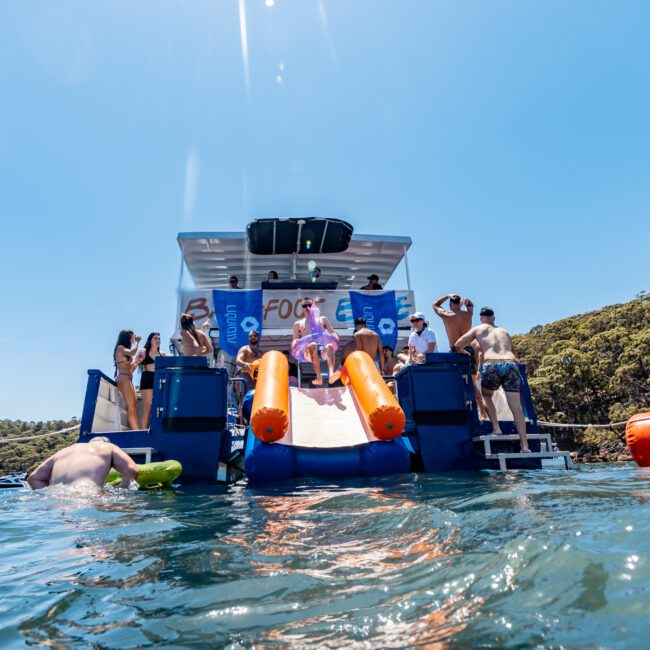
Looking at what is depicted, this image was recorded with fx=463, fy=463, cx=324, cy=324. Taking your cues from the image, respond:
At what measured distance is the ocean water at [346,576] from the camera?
1.39 m

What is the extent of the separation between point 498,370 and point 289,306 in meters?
5.86

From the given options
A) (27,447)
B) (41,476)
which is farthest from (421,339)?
(27,447)

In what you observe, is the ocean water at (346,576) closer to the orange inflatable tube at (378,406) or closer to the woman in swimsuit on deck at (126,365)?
the orange inflatable tube at (378,406)

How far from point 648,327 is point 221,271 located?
83.4ft

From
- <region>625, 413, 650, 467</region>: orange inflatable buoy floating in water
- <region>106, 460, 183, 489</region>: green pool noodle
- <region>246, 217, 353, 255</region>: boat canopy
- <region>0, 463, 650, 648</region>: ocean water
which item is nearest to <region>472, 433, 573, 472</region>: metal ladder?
<region>625, 413, 650, 467</region>: orange inflatable buoy floating in water

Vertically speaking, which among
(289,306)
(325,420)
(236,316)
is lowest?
(325,420)

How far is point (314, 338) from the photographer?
7.45 metres

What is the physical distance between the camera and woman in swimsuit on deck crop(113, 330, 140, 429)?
259 inches

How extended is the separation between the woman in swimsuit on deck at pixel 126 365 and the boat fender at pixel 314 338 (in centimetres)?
244

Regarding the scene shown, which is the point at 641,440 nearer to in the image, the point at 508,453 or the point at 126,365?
the point at 508,453

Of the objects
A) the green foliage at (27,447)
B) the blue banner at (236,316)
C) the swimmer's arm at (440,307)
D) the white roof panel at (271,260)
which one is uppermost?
the white roof panel at (271,260)

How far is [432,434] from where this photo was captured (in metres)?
5.75

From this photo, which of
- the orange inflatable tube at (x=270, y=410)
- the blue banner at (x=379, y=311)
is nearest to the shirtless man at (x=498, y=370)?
the orange inflatable tube at (x=270, y=410)

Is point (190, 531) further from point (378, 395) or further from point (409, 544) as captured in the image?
point (378, 395)
